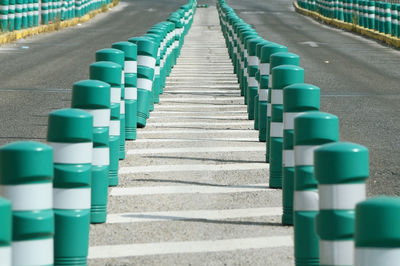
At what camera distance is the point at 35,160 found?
234 inches

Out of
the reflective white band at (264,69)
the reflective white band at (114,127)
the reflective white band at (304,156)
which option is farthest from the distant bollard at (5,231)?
the reflective white band at (264,69)

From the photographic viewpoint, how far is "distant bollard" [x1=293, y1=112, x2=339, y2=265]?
278 inches

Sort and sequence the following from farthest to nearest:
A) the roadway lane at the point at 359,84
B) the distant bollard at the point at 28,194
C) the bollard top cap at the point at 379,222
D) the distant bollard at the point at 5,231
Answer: the roadway lane at the point at 359,84, the distant bollard at the point at 28,194, the distant bollard at the point at 5,231, the bollard top cap at the point at 379,222

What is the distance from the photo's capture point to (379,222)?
478 cm

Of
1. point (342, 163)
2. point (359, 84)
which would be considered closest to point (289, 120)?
point (342, 163)

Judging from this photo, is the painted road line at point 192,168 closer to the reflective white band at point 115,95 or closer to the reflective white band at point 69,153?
the reflective white band at point 115,95

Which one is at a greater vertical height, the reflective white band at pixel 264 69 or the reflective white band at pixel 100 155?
the reflective white band at pixel 264 69

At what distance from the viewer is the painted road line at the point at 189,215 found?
367 inches

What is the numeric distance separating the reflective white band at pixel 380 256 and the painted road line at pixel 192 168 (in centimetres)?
700

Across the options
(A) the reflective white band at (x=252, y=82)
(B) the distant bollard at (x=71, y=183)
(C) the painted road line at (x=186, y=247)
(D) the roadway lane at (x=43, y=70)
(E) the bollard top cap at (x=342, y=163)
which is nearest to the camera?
(E) the bollard top cap at (x=342, y=163)

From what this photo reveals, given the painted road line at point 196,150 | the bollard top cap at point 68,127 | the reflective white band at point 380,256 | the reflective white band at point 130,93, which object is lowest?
the painted road line at point 196,150

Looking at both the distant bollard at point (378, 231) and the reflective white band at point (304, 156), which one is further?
the reflective white band at point (304, 156)

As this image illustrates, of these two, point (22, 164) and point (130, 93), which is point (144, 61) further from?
point (22, 164)

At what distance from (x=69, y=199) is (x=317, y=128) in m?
1.52
